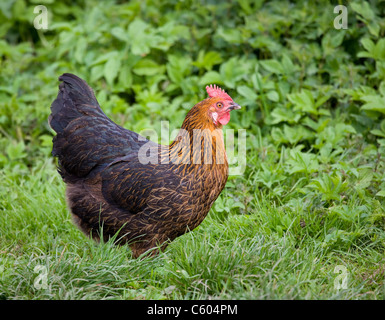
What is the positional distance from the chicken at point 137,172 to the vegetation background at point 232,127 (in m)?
0.20

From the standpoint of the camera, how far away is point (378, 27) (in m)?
5.55

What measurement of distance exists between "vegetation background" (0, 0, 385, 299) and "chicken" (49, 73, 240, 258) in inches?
8.0

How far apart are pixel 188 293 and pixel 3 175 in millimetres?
2807

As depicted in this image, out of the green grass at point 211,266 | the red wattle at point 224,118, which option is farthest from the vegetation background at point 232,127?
the red wattle at point 224,118

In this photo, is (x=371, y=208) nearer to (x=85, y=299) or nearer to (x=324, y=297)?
(x=324, y=297)

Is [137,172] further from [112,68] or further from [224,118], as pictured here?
[112,68]

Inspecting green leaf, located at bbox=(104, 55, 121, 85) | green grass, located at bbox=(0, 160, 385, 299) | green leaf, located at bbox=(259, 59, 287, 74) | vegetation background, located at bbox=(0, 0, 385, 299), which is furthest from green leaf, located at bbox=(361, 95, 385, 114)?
green leaf, located at bbox=(104, 55, 121, 85)

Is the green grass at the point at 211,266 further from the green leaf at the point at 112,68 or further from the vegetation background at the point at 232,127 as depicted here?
the green leaf at the point at 112,68

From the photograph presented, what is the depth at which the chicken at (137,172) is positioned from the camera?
3.58 metres

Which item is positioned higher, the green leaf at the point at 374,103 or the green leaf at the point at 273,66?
the green leaf at the point at 273,66

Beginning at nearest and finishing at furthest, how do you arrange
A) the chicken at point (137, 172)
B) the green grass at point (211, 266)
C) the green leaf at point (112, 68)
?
1. the green grass at point (211, 266)
2. the chicken at point (137, 172)
3. the green leaf at point (112, 68)

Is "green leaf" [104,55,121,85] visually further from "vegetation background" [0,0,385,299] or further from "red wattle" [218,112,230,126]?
"red wattle" [218,112,230,126]

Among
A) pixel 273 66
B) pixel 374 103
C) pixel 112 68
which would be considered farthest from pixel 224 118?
pixel 112 68
